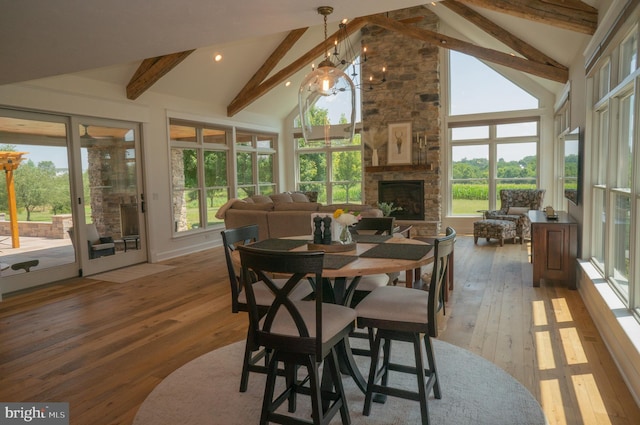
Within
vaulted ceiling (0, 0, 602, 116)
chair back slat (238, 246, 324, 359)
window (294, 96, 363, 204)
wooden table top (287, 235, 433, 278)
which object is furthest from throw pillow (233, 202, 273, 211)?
window (294, 96, 363, 204)

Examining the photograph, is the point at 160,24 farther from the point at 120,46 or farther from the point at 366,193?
the point at 366,193

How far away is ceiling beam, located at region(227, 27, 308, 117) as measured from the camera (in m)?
8.05

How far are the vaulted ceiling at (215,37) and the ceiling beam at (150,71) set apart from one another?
0.05 ft

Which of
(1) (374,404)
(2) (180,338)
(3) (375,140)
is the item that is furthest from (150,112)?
(1) (374,404)

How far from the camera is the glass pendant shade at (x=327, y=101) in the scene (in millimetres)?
2885

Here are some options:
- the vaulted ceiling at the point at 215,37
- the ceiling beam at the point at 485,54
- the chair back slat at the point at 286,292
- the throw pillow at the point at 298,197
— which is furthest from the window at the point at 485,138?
the chair back slat at the point at 286,292

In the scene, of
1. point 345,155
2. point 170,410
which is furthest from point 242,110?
point 170,410

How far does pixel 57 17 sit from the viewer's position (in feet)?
9.04

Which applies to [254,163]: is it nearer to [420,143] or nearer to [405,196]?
[405,196]

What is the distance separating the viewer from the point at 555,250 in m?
4.69

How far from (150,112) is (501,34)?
558cm

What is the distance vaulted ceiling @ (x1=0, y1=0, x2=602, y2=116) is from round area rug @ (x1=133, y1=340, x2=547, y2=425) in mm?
2350

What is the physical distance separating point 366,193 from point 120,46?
6.63 meters

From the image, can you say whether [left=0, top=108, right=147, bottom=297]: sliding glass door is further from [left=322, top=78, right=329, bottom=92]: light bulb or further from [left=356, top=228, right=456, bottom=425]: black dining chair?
[left=356, top=228, right=456, bottom=425]: black dining chair
